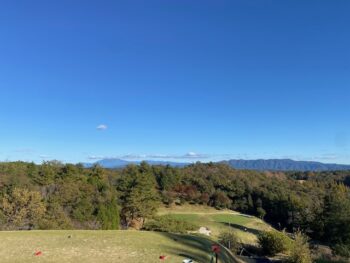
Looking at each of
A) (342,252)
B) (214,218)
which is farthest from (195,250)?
(214,218)

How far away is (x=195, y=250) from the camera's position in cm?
1775

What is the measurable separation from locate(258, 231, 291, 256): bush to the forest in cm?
716

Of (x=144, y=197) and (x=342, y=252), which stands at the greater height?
(x=144, y=197)

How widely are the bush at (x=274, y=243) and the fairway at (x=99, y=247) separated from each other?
1332cm

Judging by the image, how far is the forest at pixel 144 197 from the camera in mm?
45312

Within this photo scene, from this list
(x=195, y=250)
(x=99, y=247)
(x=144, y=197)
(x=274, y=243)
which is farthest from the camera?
(x=144, y=197)

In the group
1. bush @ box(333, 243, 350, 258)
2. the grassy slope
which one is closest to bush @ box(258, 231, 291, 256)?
bush @ box(333, 243, 350, 258)

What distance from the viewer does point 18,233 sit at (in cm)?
2009

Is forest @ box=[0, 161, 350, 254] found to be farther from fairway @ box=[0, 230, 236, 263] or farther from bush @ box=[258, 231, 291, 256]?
fairway @ box=[0, 230, 236, 263]

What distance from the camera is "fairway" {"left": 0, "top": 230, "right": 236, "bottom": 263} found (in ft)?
51.5

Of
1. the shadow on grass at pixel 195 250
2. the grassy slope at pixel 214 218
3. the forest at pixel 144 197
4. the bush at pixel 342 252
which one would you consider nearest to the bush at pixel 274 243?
the bush at pixel 342 252

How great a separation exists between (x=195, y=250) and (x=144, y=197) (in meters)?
45.5

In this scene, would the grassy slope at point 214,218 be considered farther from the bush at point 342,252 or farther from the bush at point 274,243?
the bush at point 274,243

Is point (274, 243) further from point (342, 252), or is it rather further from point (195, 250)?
point (195, 250)
